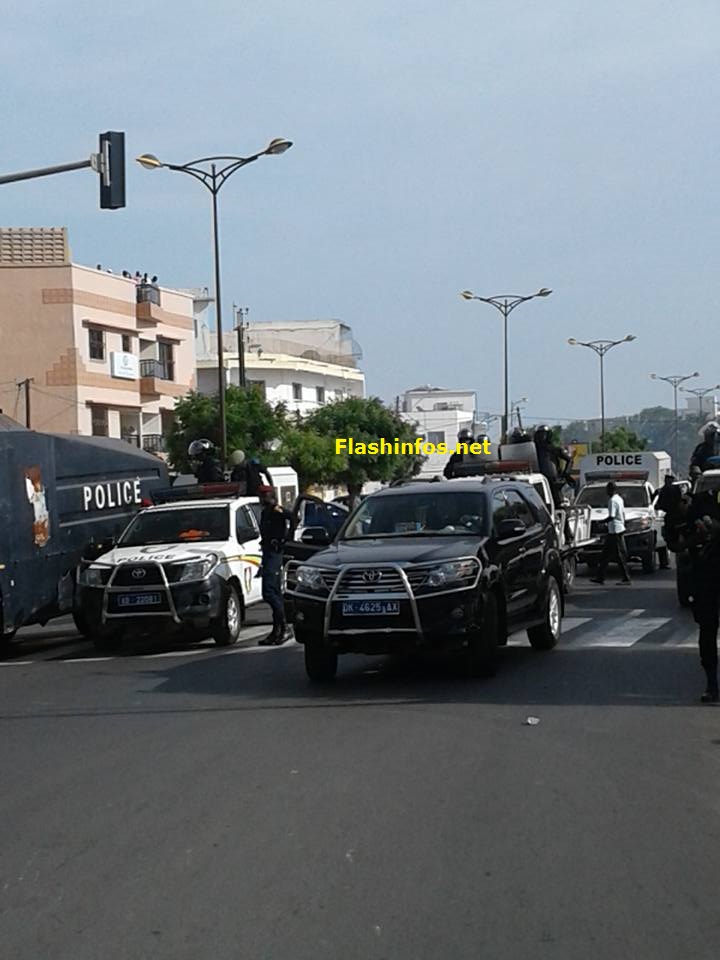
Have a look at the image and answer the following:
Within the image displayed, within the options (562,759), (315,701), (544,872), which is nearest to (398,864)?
(544,872)

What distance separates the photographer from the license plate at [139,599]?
16578 millimetres

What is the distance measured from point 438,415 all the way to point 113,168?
113601mm

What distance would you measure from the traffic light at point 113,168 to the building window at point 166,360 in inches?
1541

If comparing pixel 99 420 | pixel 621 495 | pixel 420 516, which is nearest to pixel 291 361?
pixel 99 420

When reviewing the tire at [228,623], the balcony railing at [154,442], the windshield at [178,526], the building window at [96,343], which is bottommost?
the tire at [228,623]

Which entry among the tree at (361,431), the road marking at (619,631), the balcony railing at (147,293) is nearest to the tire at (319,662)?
the road marking at (619,631)

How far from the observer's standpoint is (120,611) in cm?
1667

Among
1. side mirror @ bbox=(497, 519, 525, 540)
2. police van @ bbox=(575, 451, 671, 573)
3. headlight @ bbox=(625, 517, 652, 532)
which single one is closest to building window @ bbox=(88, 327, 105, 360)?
police van @ bbox=(575, 451, 671, 573)

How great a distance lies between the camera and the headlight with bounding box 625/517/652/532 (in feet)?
97.6

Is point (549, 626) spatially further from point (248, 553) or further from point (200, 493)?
point (200, 493)

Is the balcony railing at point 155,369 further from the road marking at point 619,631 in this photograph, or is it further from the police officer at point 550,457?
the road marking at point 619,631

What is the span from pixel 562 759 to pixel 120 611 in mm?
8771

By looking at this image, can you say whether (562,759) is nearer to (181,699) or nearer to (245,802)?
(245,802)

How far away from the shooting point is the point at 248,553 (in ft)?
59.6
